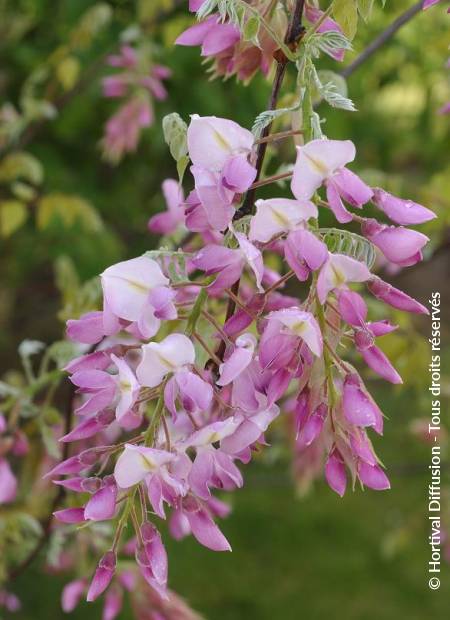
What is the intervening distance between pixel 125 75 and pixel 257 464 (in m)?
2.45

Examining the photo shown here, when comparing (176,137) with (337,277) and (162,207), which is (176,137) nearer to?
(337,277)

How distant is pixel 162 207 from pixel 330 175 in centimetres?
198

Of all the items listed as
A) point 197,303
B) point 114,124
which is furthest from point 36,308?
point 197,303

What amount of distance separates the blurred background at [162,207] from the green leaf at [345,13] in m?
0.62

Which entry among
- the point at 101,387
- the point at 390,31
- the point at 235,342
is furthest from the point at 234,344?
the point at 390,31

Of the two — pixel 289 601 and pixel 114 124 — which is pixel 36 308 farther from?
pixel 114 124

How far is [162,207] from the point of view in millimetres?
2682

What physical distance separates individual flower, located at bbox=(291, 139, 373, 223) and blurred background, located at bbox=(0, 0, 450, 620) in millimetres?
677

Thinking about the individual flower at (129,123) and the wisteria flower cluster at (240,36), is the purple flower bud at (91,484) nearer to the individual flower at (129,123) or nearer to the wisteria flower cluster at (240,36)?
the wisteria flower cluster at (240,36)

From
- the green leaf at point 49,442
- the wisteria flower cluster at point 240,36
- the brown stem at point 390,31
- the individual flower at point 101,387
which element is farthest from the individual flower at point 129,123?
the individual flower at point 101,387

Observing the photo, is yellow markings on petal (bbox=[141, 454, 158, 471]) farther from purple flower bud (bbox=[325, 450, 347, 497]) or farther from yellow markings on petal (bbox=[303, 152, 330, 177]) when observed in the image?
yellow markings on petal (bbox=[303, 152, 330, 177])

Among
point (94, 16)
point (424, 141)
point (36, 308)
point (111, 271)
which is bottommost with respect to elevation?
point (36, 308)

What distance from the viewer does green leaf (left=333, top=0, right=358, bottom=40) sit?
2.79 feet

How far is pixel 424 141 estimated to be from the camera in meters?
3.06
